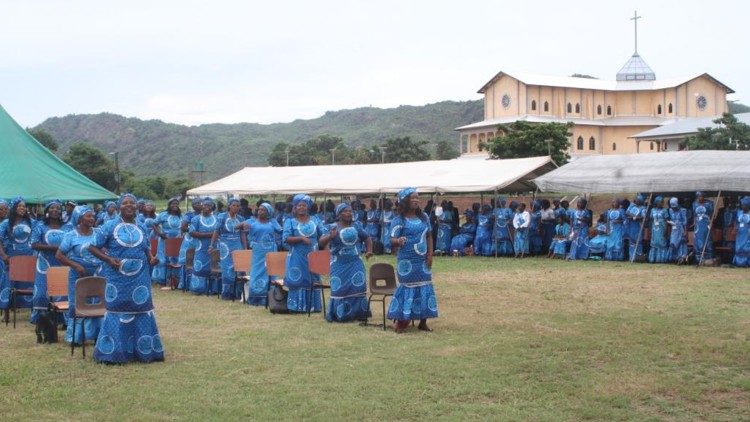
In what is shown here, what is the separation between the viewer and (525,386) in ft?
27.9

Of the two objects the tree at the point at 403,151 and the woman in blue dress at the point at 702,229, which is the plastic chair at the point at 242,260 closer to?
the woman in blue dress at the point at 702,229

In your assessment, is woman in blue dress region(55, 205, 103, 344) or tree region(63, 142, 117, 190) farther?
tree region(63, 142, 117, 190)

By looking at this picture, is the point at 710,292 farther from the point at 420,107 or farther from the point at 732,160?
the point at 420,107

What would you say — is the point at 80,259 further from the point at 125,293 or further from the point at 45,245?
the point at 125,293

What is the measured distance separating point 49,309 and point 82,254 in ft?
3.33

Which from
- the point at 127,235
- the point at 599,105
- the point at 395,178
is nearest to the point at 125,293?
the point at 127,235

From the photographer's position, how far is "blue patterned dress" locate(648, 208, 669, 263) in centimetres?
2220

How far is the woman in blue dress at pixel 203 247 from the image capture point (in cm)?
1678

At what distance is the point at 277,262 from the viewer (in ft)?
46.5

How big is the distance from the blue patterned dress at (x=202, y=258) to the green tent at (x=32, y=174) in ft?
15.9

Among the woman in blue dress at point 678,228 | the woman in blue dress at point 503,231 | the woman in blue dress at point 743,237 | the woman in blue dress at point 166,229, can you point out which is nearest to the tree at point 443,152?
the woman in blue dress at point 503,231

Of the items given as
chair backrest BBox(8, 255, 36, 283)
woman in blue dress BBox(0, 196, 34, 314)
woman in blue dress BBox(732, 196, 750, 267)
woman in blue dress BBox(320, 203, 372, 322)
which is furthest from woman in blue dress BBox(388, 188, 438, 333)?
woman in blue dress BBox(732, 196, 750, 267)

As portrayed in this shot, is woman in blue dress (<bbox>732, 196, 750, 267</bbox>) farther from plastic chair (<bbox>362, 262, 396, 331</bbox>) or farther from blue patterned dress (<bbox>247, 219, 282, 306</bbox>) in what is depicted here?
plastic chair (<bbox>362, 262, 396, 331</bbox>)

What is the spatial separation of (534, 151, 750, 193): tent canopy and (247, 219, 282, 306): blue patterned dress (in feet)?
36.5
